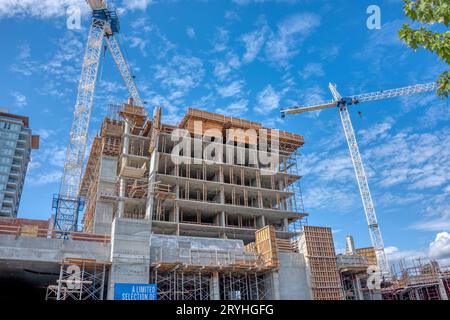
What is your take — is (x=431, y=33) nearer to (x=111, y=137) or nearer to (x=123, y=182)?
(x=123, y=182)

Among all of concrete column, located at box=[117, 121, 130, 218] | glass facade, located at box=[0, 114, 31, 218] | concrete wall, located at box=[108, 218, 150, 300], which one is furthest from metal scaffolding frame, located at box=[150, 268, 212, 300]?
glass facade, located at box=[0, 114, 31, 218]

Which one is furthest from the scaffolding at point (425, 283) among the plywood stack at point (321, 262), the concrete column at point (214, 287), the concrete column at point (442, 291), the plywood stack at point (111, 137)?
the plywood stack at point (111, 137)

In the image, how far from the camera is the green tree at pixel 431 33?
861cm

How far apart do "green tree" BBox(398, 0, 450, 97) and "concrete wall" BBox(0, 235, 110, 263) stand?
A: 26.2 meters

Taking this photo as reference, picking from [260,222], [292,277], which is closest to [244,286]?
[292,277]

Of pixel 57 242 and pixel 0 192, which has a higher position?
pixel 0 192

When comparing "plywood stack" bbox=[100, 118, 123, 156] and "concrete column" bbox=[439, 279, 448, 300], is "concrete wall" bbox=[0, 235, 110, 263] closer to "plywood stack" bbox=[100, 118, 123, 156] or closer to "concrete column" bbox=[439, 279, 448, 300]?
"plywood stack" bbox=[100, 118, 123, 156]

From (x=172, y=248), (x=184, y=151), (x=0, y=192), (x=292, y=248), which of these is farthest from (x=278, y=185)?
(x=0, y=192)

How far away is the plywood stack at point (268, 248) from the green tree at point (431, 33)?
26.7 m

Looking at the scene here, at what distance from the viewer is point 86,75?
200ft

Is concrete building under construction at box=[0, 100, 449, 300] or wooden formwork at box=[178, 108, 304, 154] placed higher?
wooden formwork at box=[178, 108, 304, 154]

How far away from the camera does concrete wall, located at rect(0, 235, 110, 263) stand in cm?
2673

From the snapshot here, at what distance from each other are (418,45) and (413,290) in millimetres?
45401

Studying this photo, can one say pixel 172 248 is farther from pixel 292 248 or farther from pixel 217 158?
pixel 217 158
